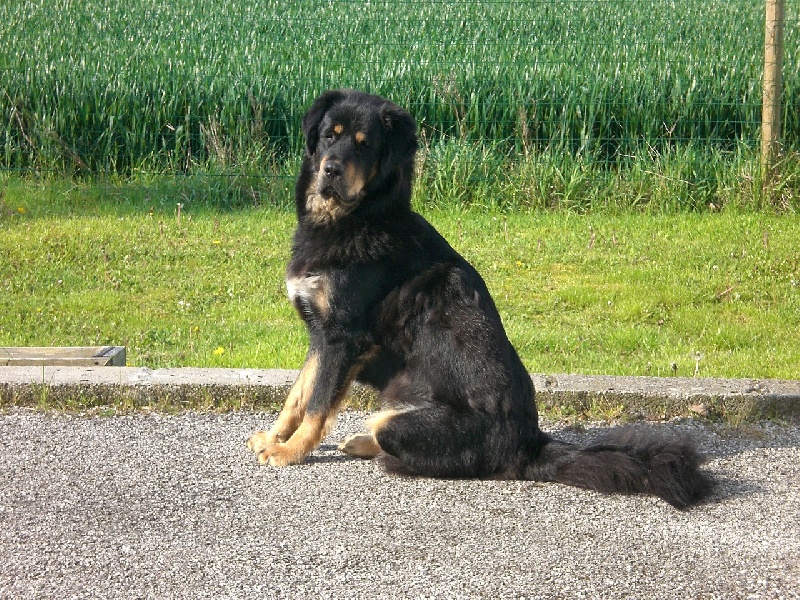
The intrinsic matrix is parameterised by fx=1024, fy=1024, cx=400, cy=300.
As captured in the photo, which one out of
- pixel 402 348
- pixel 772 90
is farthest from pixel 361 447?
pixel 772 90

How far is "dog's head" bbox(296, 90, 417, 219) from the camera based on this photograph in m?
4.55

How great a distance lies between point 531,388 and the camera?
4543mm

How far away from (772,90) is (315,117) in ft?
20.0

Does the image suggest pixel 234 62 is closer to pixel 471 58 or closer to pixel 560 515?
pixel 471 58

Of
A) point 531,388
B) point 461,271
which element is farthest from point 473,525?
point 461,271

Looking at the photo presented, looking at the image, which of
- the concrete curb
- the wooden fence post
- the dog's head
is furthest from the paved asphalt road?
the wooden fence post

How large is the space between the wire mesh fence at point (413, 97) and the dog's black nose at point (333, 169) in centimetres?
544

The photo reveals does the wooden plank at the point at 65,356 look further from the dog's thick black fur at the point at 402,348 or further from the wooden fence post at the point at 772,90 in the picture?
the wooden fence post at the point at 772,90

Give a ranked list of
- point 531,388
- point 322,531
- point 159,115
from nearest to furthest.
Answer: point 322,531 → point 531,388 → point 159,115

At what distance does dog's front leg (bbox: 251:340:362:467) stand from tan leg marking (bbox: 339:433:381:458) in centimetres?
21

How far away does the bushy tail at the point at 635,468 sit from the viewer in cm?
419

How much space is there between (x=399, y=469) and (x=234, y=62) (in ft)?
26.0

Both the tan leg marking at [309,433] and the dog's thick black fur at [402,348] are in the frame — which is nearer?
the dog's thick black fur at [402,348]

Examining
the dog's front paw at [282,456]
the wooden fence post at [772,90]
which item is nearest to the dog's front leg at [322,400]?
the dog's front paw at [282,456]
